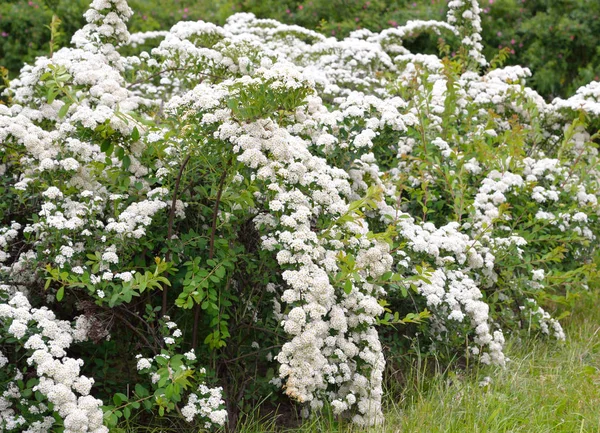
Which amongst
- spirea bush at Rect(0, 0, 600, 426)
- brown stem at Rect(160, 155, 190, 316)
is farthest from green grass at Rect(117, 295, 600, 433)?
brown stem at Rect(160, 155, 190, 316)

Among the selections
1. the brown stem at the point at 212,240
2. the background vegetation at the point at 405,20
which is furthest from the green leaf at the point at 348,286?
the background vegetation at the point at 405,20

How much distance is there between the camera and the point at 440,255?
4.02m

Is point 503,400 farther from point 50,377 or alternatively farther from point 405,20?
point 405,20

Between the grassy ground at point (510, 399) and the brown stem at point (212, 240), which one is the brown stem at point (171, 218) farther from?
the grassy ground at point (510, 399)

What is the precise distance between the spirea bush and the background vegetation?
510cm

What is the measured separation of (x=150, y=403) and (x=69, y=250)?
68 centimetres

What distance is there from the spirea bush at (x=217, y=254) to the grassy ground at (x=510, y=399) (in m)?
0.13

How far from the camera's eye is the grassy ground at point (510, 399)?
10.9ft

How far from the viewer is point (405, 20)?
10062mm

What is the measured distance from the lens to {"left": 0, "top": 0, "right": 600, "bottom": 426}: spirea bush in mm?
2941

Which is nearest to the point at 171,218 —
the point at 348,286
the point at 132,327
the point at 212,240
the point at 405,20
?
the point at 212,240

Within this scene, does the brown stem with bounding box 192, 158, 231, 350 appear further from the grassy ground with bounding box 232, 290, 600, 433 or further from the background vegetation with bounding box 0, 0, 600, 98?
the background vegetation with bounding box 0, 0, 600, 98

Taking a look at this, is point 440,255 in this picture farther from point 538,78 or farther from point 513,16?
point 513,16

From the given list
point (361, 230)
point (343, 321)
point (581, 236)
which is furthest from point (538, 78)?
point (343, 321)
